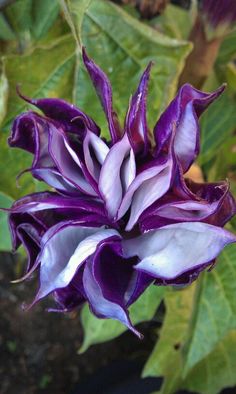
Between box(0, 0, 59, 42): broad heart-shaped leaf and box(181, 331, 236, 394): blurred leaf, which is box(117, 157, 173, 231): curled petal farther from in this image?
box(181, 331, 236, 394): blurred leaf

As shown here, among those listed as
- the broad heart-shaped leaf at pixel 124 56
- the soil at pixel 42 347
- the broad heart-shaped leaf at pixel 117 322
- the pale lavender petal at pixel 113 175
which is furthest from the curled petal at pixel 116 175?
the soil at pixel 42 347

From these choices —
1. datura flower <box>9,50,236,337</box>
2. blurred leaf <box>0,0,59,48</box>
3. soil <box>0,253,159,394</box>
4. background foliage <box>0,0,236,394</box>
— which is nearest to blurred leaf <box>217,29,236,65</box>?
background foliage <box>0,0,236,394</box>

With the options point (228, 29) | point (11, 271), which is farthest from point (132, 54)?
point (11, 271)

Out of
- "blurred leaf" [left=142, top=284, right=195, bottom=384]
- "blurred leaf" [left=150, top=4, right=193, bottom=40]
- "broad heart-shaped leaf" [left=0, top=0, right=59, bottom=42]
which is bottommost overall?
"blurred leaf" [left=142, top=284, right=195, bottom=384]

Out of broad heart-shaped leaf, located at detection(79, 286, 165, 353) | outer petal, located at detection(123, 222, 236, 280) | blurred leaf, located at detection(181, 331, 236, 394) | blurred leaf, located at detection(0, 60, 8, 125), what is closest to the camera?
outer petal, located at detection(123, 222, 236, 280)

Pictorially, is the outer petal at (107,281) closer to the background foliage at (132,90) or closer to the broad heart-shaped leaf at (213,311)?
the background foliage at (132,90)

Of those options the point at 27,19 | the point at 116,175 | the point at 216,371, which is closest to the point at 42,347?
the point at 216,371

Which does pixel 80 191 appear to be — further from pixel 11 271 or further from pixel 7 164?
pixel 11 271
